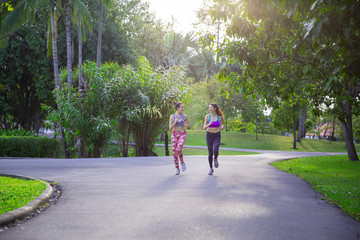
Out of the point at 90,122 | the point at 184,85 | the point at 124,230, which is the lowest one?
the point at 124,230

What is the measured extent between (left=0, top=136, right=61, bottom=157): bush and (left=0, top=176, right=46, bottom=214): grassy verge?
8758 millimetres

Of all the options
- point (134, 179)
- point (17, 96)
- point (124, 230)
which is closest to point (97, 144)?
point (134, 179)

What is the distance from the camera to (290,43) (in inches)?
197

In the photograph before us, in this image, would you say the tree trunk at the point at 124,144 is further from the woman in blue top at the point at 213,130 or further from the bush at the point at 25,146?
the woman in blue top at the point at 213,130

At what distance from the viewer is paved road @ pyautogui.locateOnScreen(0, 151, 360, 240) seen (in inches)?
171

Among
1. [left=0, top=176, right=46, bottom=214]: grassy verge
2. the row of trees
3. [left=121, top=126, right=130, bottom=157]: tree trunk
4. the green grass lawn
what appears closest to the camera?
the row of trees

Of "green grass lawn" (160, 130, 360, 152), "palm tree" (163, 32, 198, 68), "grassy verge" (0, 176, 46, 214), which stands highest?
"palm tree" (163, 32, 198, 68)

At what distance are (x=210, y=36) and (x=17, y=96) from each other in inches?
1189

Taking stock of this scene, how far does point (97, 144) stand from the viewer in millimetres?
17031

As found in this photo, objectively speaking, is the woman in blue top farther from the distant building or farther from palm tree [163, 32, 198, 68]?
the distant building

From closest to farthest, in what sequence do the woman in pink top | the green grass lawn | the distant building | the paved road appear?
the paved road
the woman in pink top
the green grass lawn
the distant building

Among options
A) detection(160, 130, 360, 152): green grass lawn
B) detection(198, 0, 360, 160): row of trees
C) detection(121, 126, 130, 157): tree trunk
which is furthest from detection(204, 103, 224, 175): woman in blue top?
detection(160, 130, 360, 152): green grass lawn

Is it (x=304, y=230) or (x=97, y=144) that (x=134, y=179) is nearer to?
(x=304, y=230)

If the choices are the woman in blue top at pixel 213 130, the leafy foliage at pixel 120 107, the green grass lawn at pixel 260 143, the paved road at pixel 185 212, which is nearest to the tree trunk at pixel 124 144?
the leafy foliage at pixel 120 107
